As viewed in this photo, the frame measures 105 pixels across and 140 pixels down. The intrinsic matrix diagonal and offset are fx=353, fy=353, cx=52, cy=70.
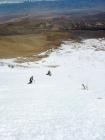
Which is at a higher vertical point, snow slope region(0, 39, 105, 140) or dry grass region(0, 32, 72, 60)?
snow slope region(0, 39, 105, 140)

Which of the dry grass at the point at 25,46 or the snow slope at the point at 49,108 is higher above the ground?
the snow slope at the point at 49,108

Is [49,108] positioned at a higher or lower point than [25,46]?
higher

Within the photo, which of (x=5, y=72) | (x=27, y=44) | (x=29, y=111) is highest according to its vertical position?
(x=29, y=111)

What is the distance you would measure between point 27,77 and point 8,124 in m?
13.5

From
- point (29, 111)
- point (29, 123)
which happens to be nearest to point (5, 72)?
point (29, 111)

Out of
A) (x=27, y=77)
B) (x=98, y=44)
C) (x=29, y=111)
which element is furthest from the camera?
(x=98, y=44)

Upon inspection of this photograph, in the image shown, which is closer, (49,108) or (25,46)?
(49,108)

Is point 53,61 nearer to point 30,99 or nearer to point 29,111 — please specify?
point 30,99

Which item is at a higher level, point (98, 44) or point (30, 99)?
point (30, 99)

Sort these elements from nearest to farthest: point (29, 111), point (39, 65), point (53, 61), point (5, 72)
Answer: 1. point (29, 111)
2. point (5, 72)
3. point (39, 65)
4. point (53, 61)

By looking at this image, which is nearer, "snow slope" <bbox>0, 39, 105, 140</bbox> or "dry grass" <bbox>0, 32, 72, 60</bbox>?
"snow slope" <bbox>0, 39, 105, 140</bbox>

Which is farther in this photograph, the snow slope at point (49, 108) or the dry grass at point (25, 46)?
the dry grass at point (25, 46)

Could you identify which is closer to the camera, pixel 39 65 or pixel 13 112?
pixel 13 112

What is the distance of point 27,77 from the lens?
26.6 metres
